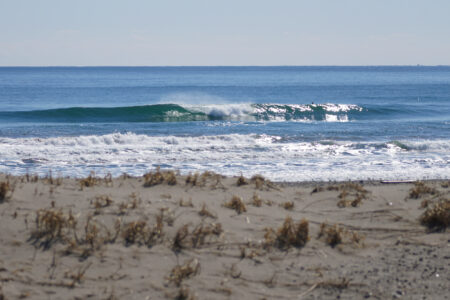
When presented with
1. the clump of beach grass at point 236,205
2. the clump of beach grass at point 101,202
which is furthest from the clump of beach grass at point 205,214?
the clump of beach grass at point 101,202

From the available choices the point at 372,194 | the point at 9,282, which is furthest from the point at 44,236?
the point at 372,194

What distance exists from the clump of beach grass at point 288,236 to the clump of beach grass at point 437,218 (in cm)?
169

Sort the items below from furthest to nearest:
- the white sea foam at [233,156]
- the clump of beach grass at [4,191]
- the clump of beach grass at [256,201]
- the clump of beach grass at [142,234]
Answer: the white sea foam at [233,156], the clump of beach grass at [256,201], the clump of beach grass at [4,191], the clump of beach grass at [142,234]

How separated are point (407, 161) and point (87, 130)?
13005 millimetres

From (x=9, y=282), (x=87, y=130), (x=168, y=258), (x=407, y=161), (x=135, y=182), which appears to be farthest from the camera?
(x=87, y=130)

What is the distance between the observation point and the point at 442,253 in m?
5.19

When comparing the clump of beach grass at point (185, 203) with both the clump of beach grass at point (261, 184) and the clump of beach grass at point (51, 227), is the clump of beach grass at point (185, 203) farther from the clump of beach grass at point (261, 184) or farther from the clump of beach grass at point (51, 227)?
the clump of beach grass at point (261, 184)

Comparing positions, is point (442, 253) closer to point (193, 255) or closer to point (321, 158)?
point (193, 255)

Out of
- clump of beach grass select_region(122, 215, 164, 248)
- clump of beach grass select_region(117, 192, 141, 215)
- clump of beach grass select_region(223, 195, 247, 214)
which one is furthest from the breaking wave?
clump of beach grass select_region(122, 215, 164, 248)

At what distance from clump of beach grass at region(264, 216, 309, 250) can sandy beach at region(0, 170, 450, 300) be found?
0.04ft

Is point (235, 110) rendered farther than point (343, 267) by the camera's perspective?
Yes

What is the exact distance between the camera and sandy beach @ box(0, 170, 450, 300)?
4301mm

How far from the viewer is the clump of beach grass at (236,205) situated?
237 inches

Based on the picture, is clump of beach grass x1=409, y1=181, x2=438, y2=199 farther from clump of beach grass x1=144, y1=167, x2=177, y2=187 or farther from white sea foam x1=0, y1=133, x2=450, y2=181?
clump of beach grass x1=144, y1=167, x2=177, y2=187
